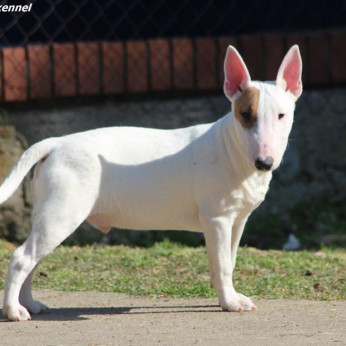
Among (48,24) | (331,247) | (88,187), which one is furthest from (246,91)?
(48,24)

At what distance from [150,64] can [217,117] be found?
0.79 m

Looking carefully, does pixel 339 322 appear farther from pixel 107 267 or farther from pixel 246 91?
pixel 107 267

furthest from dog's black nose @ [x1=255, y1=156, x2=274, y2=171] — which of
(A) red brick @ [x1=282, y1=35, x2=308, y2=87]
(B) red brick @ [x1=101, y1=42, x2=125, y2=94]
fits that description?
(A) red brick @ [x1=282, y1=35, x2=308, y2=87]

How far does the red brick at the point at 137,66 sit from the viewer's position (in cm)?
809

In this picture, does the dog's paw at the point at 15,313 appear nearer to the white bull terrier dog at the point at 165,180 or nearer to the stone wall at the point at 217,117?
the white bull terrier dog at the point at 165,180

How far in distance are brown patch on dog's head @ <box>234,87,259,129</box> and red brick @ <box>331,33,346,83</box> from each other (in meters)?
3.62

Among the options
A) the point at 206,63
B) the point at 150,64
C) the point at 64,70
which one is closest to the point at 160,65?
the point at 150,64

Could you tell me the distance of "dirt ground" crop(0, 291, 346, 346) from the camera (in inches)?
175

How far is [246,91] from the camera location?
5105mm

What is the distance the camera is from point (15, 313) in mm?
4957

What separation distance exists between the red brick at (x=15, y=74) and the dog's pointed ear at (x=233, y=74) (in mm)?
3094

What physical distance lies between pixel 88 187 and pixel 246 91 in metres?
1.03

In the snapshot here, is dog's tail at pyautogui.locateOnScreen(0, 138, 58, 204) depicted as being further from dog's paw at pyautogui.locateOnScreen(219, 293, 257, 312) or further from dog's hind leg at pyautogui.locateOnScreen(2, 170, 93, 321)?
dog's paw at pyautogui.locateOnScreen(219, 293, 257, 312)

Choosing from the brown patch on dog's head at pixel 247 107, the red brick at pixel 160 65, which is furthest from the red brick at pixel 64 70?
the brown patch on dog's head at pixel 247 107
